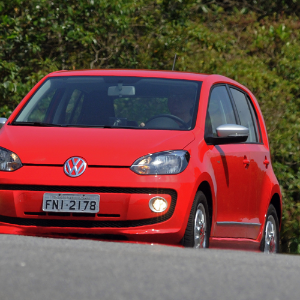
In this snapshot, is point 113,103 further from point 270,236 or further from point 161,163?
point 270,236

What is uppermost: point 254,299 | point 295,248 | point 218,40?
point 254,299

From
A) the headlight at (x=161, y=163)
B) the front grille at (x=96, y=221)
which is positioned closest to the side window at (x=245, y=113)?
the headlight at (x=161, y=163)

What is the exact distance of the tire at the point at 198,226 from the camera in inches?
224

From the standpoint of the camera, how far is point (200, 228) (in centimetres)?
596

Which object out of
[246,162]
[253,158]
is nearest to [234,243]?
[246,162]

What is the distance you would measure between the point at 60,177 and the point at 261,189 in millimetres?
2496

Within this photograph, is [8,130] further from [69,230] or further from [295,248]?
[295,248]

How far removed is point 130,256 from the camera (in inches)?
181

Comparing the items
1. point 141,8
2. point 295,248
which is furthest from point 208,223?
point 141,8

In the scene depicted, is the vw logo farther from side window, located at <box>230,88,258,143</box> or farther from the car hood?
side window, located at <box>230,88,258,143</box>

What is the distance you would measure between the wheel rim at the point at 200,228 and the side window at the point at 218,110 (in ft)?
2.42

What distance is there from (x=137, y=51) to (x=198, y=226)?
29.2ft

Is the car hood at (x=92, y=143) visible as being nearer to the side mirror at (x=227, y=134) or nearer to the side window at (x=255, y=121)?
the side mirror at (x=227, y=134)

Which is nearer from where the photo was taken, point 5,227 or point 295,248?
point 5,227
